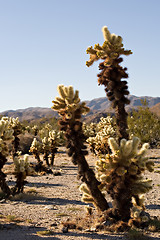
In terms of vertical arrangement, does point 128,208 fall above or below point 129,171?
below

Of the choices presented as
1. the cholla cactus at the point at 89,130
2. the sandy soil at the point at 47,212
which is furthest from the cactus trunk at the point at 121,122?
the cholla cactus at the point at 89,130

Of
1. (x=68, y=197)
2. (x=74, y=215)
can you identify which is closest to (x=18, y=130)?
(x=68, y=197)

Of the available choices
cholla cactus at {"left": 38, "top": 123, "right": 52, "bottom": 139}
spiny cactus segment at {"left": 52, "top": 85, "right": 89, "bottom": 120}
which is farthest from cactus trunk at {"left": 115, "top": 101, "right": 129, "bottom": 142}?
cholla cactus at {"left": 38, "top": 123, "right": 52, "bottom": 139}

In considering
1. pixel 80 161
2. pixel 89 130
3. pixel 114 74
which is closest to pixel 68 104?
pixel 80 161

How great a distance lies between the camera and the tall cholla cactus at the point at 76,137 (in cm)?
827

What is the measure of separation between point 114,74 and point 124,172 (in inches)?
151

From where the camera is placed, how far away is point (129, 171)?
7.45 m

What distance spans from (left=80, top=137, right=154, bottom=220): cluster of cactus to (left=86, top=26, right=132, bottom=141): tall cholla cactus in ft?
6.19

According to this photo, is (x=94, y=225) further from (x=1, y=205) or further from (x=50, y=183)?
(x=50, y=183)

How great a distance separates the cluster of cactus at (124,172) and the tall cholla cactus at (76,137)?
2.14ft

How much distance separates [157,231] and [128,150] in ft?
8.12

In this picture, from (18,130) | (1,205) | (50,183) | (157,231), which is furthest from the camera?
(18,130)

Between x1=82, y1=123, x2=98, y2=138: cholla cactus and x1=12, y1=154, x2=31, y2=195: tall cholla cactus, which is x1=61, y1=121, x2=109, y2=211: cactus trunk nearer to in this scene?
x1=12, y1=154, x2=31, y2=195: tall cholla cactus

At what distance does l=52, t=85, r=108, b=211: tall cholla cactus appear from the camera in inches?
325
